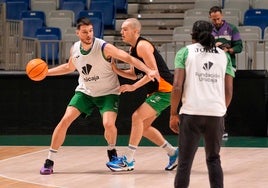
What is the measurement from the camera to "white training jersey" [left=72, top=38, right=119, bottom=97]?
A: 8.78m

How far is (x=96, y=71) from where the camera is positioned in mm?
8844

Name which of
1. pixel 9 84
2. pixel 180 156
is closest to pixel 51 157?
pixel 180 156

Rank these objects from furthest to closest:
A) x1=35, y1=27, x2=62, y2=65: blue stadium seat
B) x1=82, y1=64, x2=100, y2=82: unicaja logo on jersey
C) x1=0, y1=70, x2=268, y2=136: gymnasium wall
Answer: x1=35, y1=27, x2=62, y2=65: blue stadium seat, x1=0, y1=70, x2=268, y2=136: gymnasium wall, x1=82, y1=64, x2=100, y2=82: unicaja logo on jersey

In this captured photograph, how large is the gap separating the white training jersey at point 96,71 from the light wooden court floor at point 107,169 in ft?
3.19

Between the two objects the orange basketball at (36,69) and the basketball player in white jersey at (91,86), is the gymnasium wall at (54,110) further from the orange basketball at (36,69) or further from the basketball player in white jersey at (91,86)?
the orange basketball at (36,69)

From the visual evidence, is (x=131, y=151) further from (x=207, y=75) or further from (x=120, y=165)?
(x=207, y=75)

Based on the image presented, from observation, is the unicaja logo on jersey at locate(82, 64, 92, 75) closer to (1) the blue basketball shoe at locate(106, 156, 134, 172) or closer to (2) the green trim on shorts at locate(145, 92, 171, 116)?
(2) the green trim on shorts at locate(145, 92, 171, 116)

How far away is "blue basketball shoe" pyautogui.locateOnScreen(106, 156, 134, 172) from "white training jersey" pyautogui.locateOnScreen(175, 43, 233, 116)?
8.93ft

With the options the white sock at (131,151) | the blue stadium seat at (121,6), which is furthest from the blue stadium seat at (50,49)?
the white sock at (131,151)

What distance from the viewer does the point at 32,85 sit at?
13.4 meters

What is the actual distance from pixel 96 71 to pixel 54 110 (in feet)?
A: 15.3

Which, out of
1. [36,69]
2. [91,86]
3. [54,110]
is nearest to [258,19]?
[54,110]

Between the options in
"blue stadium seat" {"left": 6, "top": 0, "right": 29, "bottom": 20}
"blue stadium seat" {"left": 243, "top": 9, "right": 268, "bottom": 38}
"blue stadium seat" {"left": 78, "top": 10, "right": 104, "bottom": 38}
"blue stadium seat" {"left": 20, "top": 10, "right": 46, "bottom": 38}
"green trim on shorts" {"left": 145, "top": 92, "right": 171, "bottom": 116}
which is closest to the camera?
"green trim on shorts" {"left": 145, "top": 92, "right": 171, "bottom": 116}

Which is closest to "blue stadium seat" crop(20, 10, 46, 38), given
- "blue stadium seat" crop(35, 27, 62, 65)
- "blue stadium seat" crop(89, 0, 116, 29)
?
"blue stadium seat" crop(35, 27, 62, 65)
